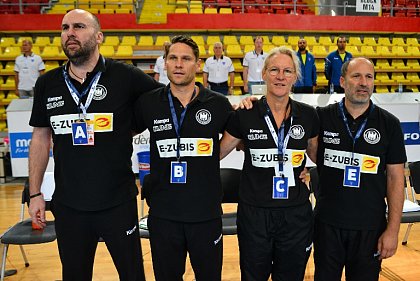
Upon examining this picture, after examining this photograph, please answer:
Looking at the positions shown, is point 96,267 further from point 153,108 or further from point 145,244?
point 153,108

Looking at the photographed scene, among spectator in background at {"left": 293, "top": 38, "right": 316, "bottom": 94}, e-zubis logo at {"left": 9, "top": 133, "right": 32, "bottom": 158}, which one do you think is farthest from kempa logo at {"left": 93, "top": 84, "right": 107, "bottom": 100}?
spectator in background at {"left": 293, "top": 38, "right": 316, "bottom": 94}

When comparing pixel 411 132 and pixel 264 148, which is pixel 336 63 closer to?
pixel 411 132

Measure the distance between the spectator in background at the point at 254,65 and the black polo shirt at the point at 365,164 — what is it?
5504mm

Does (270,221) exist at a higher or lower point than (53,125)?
lower

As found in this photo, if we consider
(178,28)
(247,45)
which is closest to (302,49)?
(247,45)

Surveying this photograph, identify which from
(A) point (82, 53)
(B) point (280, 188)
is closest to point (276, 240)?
(B) point (280, 188)

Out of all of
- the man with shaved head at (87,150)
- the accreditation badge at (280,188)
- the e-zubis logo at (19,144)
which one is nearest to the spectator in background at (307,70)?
the e-zubis logo at (19,144)

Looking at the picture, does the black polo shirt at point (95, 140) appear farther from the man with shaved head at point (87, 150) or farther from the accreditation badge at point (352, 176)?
the accreditation badge at point (352, 176)

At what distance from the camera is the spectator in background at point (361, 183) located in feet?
6.34

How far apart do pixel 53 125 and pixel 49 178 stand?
4.83 ft

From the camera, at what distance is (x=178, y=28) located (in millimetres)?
9672

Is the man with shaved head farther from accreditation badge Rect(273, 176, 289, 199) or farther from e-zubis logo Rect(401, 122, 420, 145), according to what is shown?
e-zubis logo Rect(401, 122, 420, 145)

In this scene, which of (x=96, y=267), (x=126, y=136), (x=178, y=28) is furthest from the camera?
(x=178, y=28)

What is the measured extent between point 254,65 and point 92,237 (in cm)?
602
